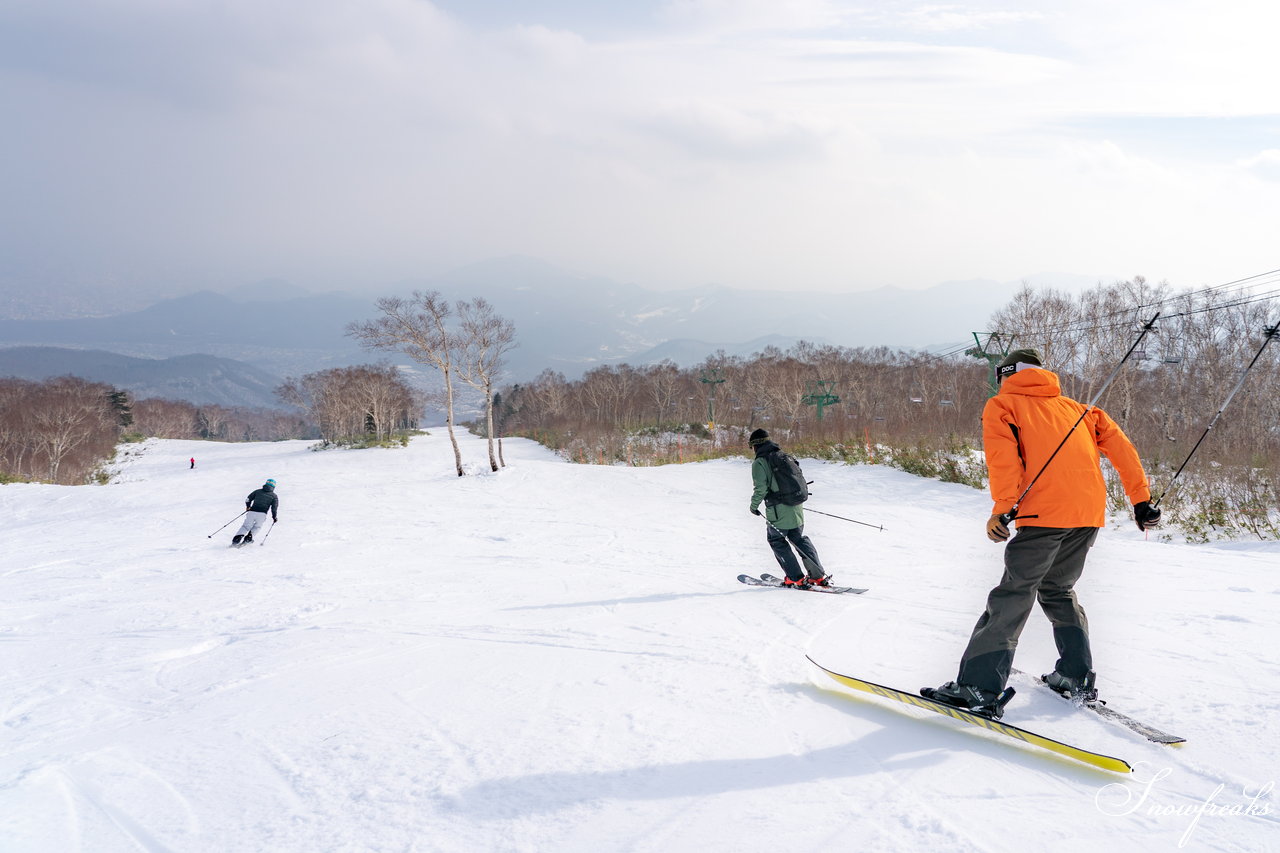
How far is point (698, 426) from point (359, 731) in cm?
4316

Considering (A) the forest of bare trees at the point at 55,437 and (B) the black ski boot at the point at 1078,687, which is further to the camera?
(A) the forest of bare trees at the point at 55,437

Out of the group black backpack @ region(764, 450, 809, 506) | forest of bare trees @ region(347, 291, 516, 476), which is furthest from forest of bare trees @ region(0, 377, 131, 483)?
black backpack @ region(764, 450, 809, 506)

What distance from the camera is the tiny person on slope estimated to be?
10.9ft

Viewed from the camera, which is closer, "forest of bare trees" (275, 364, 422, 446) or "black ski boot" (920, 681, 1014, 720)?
"black ski boot" (920, 681, 1014, 720)

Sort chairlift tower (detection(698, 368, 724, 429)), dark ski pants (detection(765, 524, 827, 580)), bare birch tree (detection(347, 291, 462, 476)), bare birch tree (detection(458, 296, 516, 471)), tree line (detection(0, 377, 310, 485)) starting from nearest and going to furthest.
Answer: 1. dark ski pants (detection(765, 524, 827, 580))
2. bare birch tree (detection(347, 291, 462, 476))
3. bare birch tree (detection(458, 296, 516, 471))
4. tree line (detection(0, 377, 310, 485))
5. chairlift tower (detection(698, 368, 724, 429))

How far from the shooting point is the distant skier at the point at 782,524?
269 inches

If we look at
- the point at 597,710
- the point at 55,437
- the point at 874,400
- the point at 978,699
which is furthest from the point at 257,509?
the point at 874,400

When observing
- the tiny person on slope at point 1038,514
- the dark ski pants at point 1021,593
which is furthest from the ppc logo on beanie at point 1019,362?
the dark ski pants at point 1021,593

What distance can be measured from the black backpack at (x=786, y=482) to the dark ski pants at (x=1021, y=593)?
3.24m

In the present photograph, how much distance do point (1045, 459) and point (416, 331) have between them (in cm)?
2165
